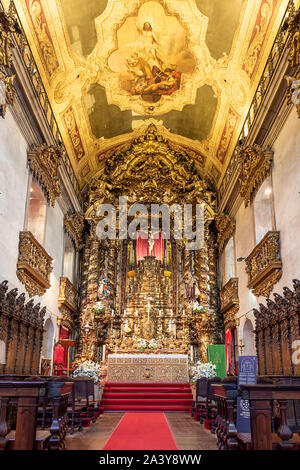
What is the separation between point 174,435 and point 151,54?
12.7 metres

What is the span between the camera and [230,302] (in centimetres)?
1650

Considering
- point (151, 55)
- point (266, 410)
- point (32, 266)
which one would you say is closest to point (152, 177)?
point (151, 55)

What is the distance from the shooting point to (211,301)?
62.2ft

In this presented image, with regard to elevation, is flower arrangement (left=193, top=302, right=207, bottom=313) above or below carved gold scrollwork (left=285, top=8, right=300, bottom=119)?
below

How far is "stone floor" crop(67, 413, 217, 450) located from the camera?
269 inches

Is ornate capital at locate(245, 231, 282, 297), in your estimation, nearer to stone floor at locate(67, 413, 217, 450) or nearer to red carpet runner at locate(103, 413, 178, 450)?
stone floor at locate(67, 413, 217, 450)

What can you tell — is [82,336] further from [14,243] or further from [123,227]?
[14,243]

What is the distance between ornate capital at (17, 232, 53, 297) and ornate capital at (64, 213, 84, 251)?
4153 millimetres

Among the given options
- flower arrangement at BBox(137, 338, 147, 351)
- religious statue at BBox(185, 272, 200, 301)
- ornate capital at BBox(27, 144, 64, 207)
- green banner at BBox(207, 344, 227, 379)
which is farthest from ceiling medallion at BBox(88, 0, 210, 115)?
green banner at BBox(207, 344, 227, 379)

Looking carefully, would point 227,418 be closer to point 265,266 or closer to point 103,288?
point 265,266

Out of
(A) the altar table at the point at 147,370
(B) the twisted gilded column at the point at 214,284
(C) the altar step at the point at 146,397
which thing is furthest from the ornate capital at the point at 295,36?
(B) the twisted gilded column at the point at 214,284

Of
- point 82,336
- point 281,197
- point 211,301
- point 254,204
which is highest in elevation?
point 254,204
